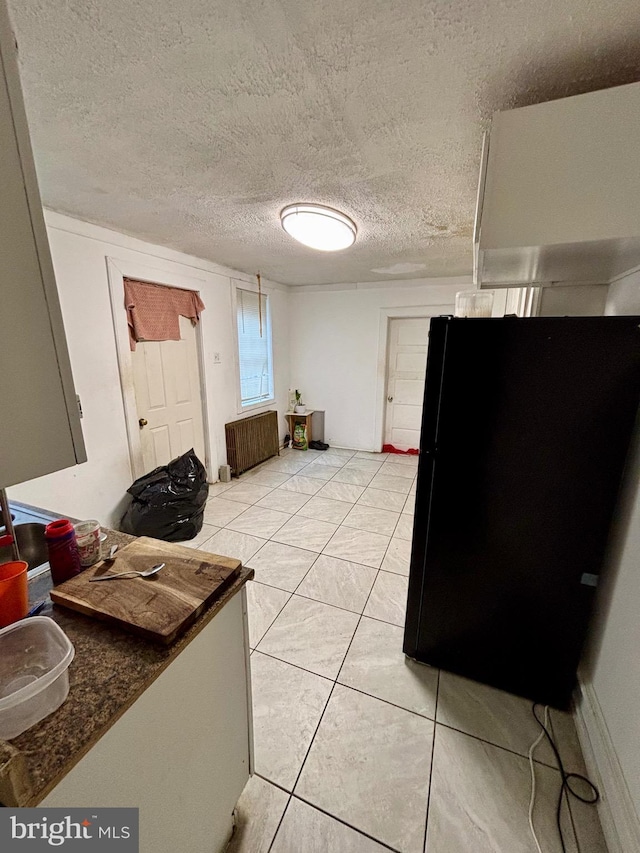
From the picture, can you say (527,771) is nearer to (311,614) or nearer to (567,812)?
(567,812)

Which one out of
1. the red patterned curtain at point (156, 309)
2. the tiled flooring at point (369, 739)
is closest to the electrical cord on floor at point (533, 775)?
the tiled flooring at point (369, 739)

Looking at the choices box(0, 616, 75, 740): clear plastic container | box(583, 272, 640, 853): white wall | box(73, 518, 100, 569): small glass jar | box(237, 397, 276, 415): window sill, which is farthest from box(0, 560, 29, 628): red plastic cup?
box(237, 397, 276, 415): window sill

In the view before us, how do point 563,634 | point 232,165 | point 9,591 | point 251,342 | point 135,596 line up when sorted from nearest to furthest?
point 9,591
point 135,596
point 563,634
point 232,165
point 251,342

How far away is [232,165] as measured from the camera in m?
1.58

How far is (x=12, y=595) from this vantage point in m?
0.82

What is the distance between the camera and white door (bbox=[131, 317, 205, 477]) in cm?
297

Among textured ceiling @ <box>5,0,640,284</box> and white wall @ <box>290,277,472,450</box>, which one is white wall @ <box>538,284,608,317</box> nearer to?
Result: textured ceiling @ <box>5,0,640,284</box>

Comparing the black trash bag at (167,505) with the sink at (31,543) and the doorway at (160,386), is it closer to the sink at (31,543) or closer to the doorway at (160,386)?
the doorway at (160,386)

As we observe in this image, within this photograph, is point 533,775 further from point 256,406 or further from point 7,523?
point 256,406

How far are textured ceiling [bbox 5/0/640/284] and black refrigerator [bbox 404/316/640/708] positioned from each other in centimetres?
74

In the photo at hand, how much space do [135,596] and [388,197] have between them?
2215mm

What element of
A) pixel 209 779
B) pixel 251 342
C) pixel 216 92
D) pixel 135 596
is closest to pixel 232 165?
pixel 216 92

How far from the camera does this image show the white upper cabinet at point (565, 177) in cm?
92

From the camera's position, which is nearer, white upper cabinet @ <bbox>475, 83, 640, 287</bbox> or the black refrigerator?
white upper cabinet @ <bbox>475, 83, 640, 287</bbox>
